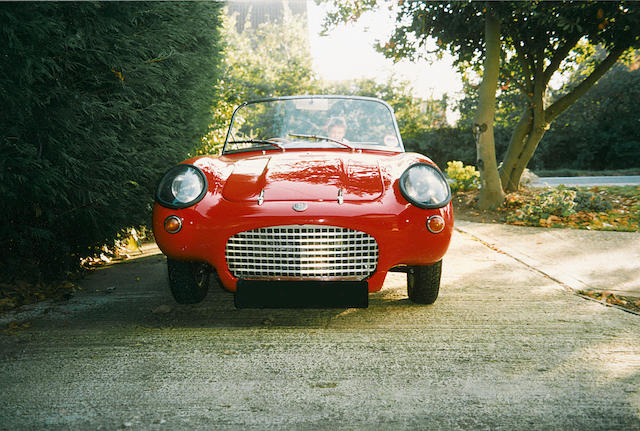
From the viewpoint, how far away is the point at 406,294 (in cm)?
369

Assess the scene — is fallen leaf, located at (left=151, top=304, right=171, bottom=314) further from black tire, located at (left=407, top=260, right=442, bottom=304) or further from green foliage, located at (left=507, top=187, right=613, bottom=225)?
green foliage, located at (left=507, top=187, right=613, bottom=225)

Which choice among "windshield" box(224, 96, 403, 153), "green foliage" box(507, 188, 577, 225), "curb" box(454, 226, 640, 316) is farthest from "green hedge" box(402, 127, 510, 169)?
"windshield" box(224, 96, 403, 153)

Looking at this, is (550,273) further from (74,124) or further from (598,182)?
(598,182)

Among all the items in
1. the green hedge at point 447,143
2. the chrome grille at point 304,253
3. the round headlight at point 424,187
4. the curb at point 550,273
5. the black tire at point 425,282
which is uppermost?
the green hedge at point 447,143

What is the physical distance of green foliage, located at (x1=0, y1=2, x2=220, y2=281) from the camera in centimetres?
312

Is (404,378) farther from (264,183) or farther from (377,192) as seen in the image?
(264,183)

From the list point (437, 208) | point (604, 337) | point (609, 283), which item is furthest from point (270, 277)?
point (609, 283)

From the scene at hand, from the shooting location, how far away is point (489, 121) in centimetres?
822

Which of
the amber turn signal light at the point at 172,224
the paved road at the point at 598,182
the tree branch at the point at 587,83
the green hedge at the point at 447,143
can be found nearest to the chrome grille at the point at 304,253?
the amber turn signal light at the point at 172,224

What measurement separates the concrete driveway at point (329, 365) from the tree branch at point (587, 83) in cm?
604

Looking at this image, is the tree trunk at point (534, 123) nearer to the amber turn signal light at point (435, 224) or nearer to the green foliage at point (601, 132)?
the amber turn signal light at point (435, 224)

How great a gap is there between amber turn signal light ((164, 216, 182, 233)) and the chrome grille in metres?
0.31

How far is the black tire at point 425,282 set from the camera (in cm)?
318

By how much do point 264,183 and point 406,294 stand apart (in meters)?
1.42
